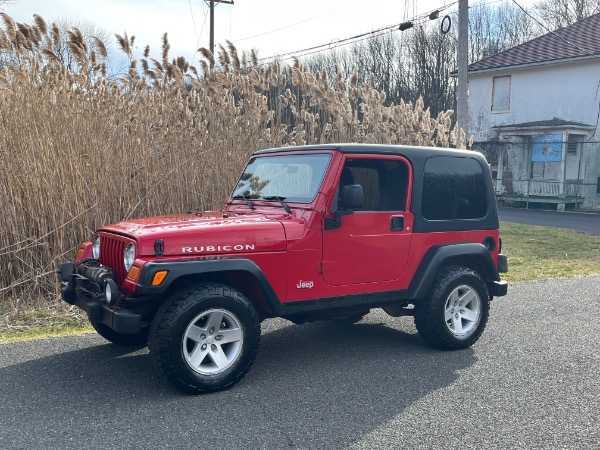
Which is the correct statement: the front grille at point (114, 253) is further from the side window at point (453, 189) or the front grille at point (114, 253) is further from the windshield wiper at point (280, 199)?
the side window at point (453, 189)

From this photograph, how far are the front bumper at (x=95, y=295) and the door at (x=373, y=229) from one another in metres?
1.47

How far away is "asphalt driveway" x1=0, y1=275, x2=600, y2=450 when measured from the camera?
11.7 feet

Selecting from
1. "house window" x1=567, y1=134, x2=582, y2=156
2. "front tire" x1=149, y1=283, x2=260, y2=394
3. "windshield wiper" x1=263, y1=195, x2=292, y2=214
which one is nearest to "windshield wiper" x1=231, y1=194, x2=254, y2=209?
"windshield wiper" x1=263, y1=195, x2=292, y2=214

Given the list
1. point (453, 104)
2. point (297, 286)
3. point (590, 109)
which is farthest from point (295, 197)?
point (453, 104)

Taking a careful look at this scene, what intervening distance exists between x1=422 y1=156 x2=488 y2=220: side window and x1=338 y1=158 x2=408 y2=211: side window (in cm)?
21

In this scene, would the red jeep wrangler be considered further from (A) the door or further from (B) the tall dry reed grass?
(B) the tall dry reed grass

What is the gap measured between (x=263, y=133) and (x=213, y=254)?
13.6 ft

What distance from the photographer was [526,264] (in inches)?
400

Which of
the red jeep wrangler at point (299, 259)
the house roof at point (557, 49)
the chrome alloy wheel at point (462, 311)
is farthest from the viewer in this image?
the house roof at point (557, 49)

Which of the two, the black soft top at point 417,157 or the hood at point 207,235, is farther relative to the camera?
the black soft top at point 417,157

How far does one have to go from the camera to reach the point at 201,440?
138 inches

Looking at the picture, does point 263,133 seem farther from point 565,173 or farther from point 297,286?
point 565,173

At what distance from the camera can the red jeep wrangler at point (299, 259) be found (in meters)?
4.18

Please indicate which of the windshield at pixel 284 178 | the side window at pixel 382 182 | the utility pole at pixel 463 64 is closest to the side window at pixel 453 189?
the side window at pixel 382 182
